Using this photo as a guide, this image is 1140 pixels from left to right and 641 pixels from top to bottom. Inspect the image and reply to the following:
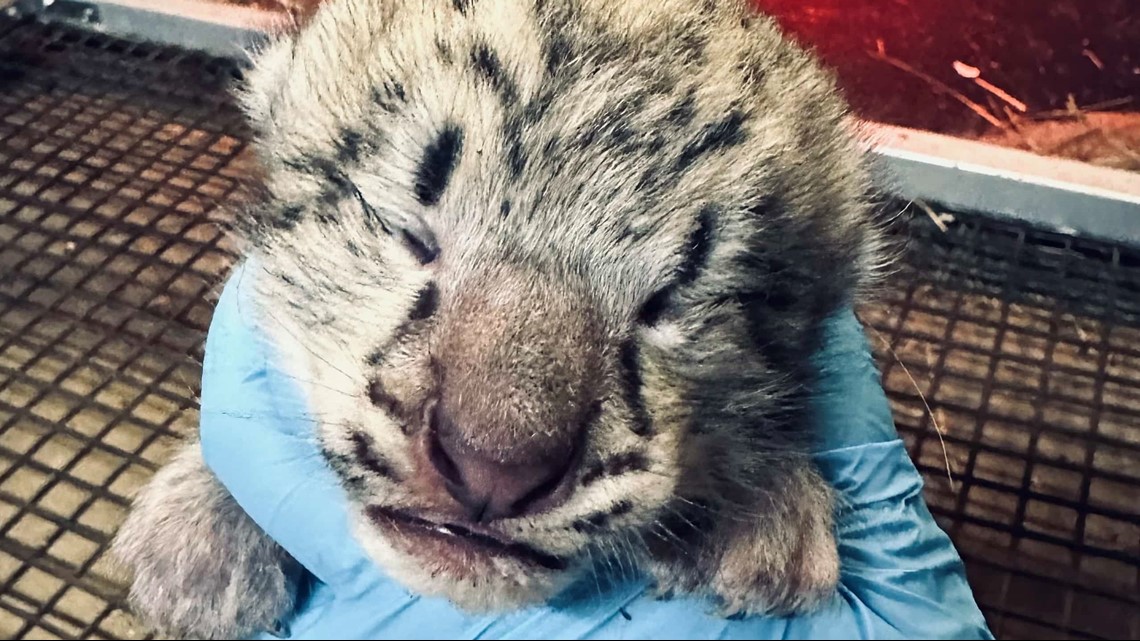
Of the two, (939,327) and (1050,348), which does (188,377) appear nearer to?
(939,327)

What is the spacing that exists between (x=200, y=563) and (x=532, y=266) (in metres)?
0.57

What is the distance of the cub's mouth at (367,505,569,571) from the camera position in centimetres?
71

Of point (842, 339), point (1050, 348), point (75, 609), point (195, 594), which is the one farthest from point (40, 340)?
point (1050, 348)

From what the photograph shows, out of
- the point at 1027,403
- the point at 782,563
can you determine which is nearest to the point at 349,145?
the point at 782,563

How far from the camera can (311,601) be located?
1048 millimetres

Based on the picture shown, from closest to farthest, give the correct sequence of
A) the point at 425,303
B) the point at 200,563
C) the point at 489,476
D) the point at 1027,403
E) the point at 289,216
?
the point at 489,476, the point at 425,303, the point at 289,216, the point at 200,563, the point at 1027,403

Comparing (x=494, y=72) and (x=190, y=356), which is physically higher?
(x=494, y=72)

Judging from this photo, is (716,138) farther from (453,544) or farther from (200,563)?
(200,563)

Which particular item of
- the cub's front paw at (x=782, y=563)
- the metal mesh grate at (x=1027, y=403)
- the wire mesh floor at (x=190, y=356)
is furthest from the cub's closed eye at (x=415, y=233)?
the metal mesh grate at (x=1027, y=403)

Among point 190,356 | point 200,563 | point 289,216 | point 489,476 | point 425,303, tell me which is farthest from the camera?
point 190,356

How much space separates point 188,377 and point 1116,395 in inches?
57.2

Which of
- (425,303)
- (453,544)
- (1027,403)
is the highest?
(425,303)

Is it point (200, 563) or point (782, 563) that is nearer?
point (782, 563)

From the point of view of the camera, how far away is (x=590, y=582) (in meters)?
0.86
